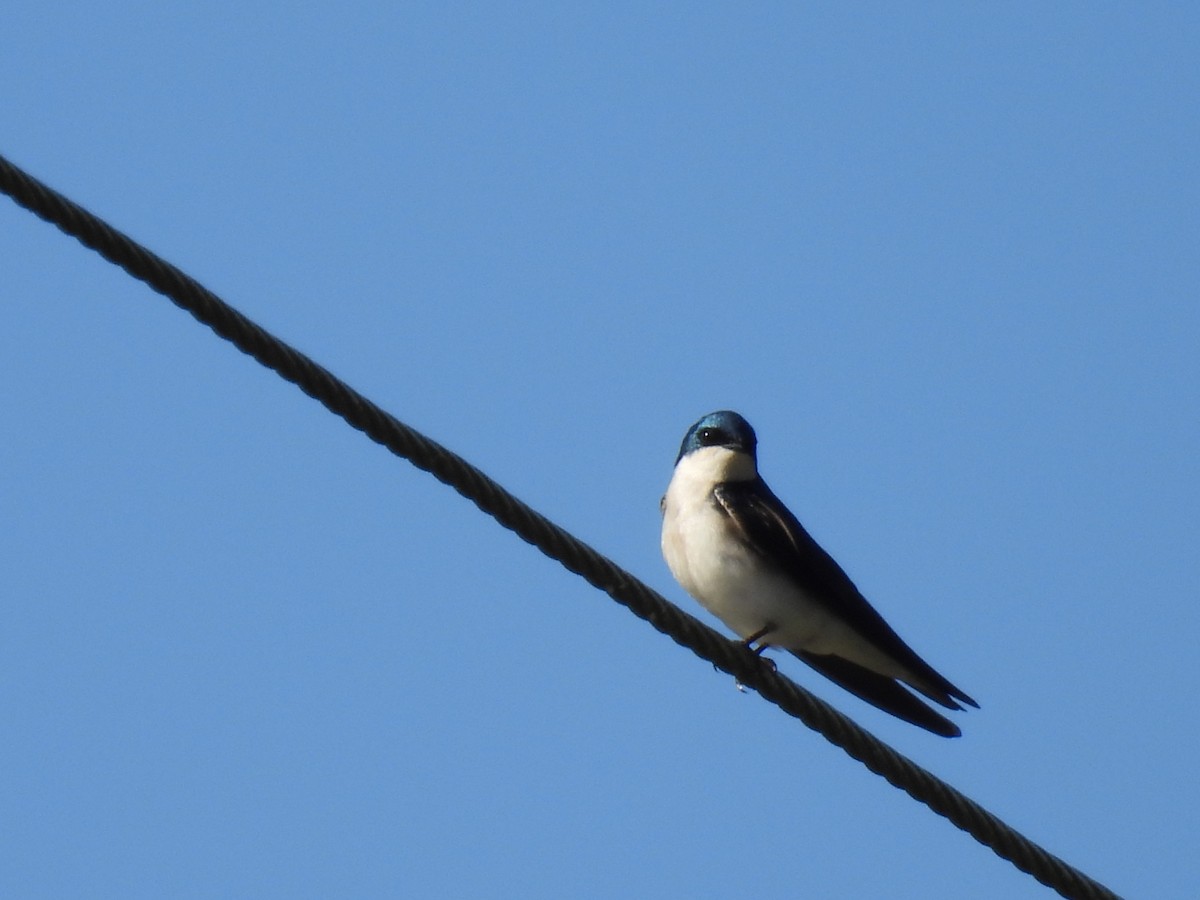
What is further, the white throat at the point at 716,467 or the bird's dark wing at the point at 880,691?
the white throat at the point at 716,467

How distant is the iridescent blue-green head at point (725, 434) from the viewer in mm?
6738

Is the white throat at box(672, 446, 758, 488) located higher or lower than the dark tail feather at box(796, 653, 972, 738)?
higher

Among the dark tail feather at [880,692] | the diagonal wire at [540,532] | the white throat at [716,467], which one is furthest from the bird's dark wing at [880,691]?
the diagonal wire at [540,532]

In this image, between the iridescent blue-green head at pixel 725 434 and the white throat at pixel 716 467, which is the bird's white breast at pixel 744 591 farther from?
the iridescent blue-green head at pixel 725 434

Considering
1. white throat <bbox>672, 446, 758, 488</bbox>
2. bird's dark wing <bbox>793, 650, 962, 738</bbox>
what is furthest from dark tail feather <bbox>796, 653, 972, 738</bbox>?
white throat <bbox>672, 446, 758, 488</bbox>

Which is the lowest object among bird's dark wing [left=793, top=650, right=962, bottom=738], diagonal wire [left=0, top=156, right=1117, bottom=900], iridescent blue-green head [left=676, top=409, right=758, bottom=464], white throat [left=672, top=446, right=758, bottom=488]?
diagonal wire [left=0, top=156, right=1117, bottom=900]

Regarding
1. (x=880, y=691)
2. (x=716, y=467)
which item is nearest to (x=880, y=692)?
Result: (x=880, y=691)

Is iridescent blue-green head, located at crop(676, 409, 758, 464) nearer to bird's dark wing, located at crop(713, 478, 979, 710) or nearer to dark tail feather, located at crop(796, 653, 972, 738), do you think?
bird's dark wing, located at crop(713, 478, 979, 710)

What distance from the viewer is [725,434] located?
268 inches

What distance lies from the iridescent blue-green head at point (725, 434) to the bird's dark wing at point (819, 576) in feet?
1.84

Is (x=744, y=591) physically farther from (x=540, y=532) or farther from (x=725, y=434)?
(x=540, y=532)

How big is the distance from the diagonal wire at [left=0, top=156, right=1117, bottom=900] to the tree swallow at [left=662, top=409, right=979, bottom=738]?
1146mm

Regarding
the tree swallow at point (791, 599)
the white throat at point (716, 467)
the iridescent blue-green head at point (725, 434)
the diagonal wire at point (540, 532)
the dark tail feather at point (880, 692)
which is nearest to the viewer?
the diagonal wire at point (540, 532)

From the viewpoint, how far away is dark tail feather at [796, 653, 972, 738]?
229 inches
